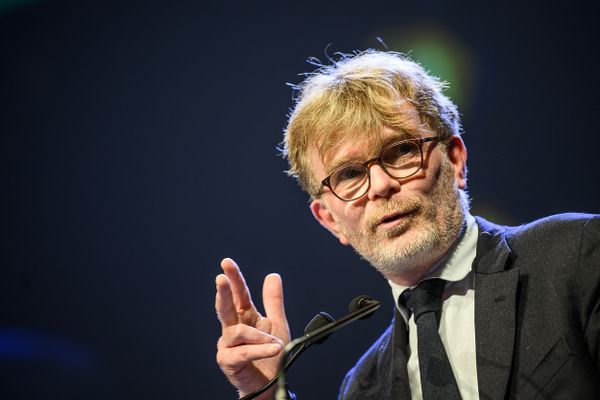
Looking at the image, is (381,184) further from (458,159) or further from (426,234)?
(458,159)

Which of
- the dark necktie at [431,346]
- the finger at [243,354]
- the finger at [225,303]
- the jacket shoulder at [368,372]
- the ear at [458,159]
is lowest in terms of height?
the jacket shoulder at [368,372]

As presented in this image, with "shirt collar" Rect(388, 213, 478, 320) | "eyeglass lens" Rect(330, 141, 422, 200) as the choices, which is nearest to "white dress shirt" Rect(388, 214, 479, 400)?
"shirt collar" Rect(388, 213, 478, 320)

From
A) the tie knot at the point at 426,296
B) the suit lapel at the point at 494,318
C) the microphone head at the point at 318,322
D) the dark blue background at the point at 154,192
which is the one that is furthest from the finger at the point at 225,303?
the dark blue background at the point at 154,192

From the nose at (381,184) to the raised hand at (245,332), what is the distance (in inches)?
21.3

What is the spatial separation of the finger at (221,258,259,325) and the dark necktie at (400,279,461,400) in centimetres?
58

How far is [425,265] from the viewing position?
2035 millimetres

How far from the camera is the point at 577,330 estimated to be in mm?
1667

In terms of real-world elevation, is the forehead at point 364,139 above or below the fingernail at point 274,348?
above

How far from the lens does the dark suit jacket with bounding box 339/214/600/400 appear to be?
5.38 ft

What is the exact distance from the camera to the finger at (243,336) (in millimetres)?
1918

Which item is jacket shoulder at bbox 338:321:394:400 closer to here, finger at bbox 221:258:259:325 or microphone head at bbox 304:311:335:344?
finger at bbox 221:258:259:325

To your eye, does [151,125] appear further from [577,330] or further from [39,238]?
[577,330]

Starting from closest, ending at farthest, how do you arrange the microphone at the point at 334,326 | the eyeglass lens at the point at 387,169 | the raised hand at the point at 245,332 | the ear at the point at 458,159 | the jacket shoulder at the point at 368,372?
the microphone at the point at 334,326 < the raised hand at the point at 245,332 < the eyeglass lens at the point at 387,169 < the ear at the point at 458,159 < the jacket shoulder at the point at 368,372

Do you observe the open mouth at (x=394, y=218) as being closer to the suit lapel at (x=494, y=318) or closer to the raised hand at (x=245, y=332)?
the suit lapel at (x=494, y=318)
